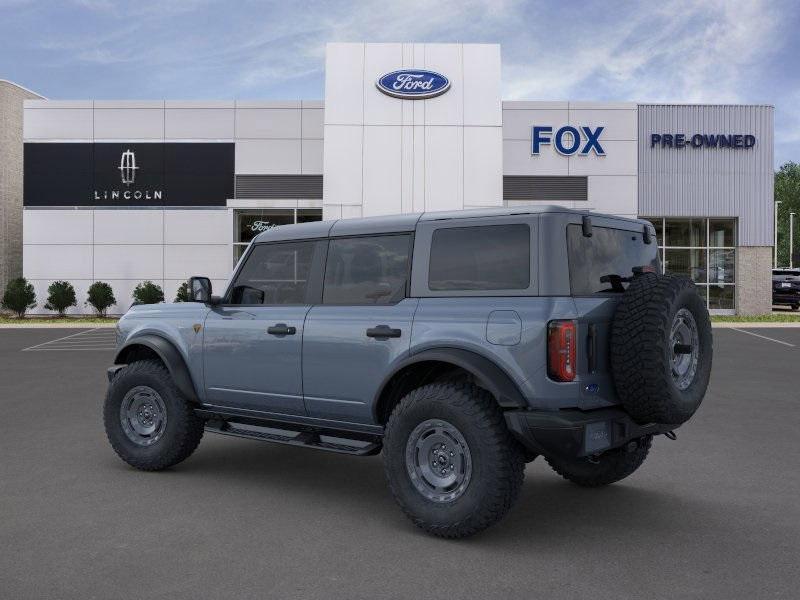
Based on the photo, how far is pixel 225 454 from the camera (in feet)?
24.0

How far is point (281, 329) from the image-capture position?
19.0 ft

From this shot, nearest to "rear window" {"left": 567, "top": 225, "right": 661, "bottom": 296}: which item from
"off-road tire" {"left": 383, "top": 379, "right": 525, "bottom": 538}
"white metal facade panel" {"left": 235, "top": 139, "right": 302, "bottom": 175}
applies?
"off-road tire" {"left": 383, "top": 379, "right": 525, "bottom": 538}

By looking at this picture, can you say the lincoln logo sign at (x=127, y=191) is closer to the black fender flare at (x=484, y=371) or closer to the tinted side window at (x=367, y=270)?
the tinted side window at (x=367, y=270)

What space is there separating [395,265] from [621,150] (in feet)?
92.7

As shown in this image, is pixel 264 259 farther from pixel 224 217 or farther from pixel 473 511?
pixel 224 217

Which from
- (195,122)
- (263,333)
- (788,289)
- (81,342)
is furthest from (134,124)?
(788,289)

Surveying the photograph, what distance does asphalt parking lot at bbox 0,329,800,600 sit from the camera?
407cm

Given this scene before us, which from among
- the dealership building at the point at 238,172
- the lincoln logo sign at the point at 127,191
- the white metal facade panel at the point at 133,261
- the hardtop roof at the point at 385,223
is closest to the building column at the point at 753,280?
the dealership building at the point at 238,172

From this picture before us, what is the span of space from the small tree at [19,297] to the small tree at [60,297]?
2.08 ft

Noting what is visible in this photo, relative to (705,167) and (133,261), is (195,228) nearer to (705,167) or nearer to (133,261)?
(133,261)

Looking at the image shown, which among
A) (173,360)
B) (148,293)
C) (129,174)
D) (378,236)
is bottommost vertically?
(173,360)

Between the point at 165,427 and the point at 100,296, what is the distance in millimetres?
25522

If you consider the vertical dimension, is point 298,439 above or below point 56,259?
below

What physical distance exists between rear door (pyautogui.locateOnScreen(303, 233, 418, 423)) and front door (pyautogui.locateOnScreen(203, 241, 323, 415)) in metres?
0.16
